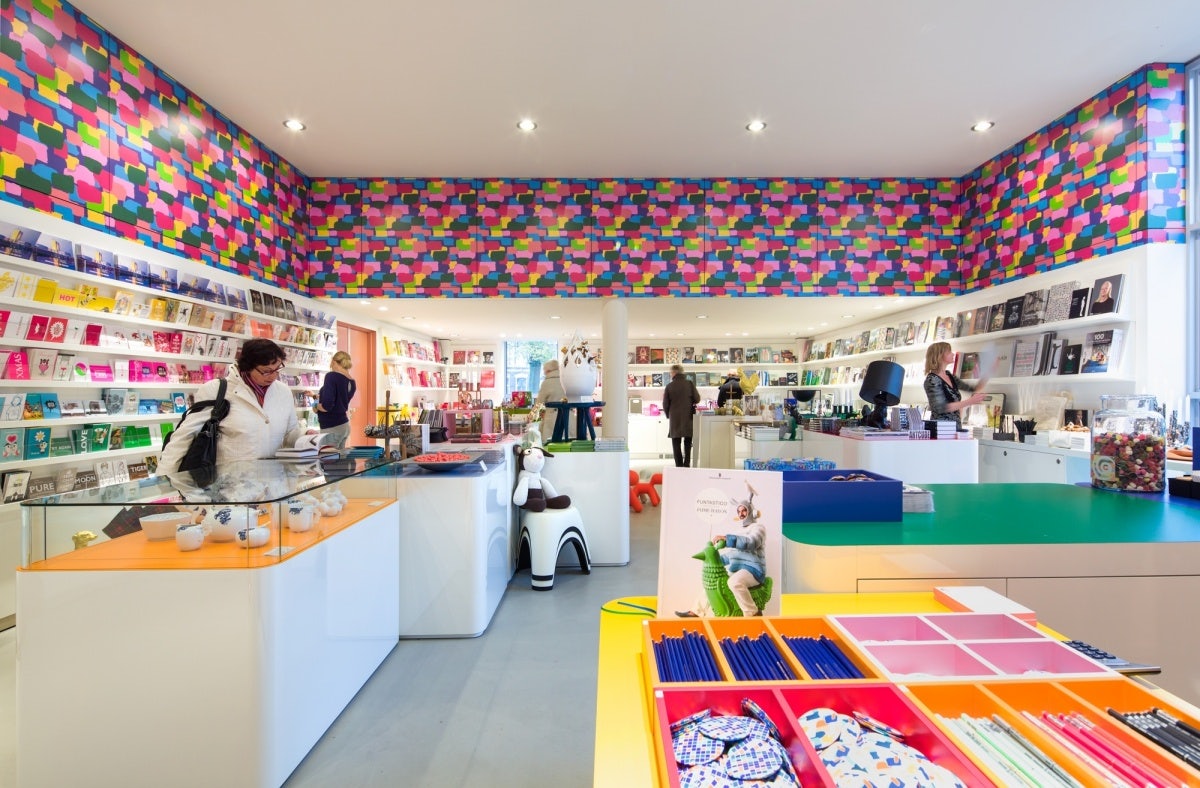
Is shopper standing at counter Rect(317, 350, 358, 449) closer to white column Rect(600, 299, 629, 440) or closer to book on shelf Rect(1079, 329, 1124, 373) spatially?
white column Rect(600, 299, 629, 440)

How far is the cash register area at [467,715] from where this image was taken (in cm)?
206

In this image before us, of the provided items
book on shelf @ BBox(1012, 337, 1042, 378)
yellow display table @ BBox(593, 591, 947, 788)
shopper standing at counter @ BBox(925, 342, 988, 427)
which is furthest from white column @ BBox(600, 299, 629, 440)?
yellow display table @ BBox(593, 591, 947, 788)

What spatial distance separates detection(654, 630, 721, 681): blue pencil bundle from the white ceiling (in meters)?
3.85

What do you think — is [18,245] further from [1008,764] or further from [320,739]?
[1008,764]

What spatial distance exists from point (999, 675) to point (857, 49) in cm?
445

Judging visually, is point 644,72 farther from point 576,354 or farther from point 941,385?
point 941,385

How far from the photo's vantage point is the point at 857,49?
4.08m

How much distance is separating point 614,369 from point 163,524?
505 centimetres

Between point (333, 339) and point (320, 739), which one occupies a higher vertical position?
point (333, 339)

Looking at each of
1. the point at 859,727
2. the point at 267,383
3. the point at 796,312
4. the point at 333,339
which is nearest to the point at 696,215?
the point at 796,312

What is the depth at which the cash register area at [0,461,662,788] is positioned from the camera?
6.75 feet

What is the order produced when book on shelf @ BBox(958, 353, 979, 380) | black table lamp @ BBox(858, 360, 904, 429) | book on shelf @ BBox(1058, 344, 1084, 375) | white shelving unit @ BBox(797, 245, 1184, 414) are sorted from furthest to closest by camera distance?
book on shelf @ BBox(958, 353, 979, 380) → black table lamp @ BBox(858, 360, 904, 429) → book on shelf @ BBox(1058, 344, 1084, 375) → white shelving unit @ BBox(797, 245, 1184, 414)

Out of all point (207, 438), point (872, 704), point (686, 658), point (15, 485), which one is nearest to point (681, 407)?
point (207, 438)

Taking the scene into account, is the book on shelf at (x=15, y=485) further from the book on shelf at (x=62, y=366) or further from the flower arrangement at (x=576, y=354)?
the flower arrangement at (x=576, y=354)
